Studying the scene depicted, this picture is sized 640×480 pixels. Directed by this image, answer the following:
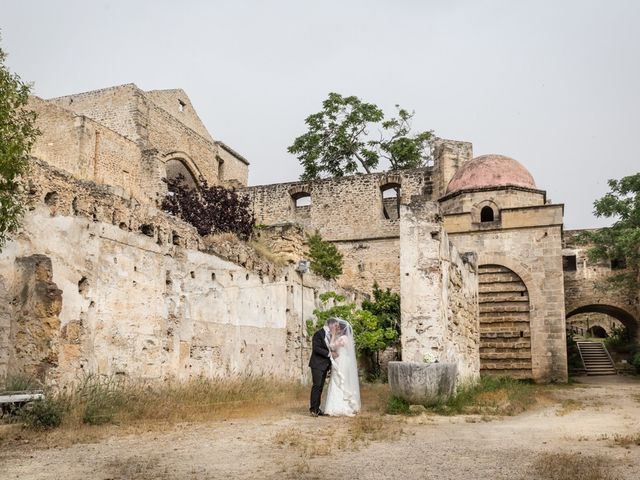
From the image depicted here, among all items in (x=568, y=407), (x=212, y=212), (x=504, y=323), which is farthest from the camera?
(x=212, y=212)

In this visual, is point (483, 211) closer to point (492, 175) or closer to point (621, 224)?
point (492, 175)

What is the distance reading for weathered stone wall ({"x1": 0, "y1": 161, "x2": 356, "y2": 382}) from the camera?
772cm

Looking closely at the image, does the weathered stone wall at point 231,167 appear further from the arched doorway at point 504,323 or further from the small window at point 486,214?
the arched doorway at point 504,323

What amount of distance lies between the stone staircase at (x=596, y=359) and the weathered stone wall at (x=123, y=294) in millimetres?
17687

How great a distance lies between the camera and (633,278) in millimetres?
23609

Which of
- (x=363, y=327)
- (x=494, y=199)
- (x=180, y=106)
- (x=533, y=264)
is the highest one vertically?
(x=180, y=106)

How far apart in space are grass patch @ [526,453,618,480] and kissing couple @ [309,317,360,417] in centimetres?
381

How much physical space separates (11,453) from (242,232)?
46.5 feet

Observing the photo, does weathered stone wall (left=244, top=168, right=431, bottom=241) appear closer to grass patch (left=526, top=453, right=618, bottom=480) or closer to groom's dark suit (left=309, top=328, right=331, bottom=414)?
groom's dark suit (left=309, top=328, right=331, bottom=414)

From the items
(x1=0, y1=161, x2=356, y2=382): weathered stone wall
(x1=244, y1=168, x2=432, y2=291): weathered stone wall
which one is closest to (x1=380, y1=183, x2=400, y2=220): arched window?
(x1=244, y1=168, x2=432, y2=291): weathered stone wall

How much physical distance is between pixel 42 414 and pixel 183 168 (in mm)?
23815

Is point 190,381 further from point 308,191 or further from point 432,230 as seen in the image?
point 308,191

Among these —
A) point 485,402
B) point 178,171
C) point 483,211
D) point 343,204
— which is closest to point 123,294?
point 485,402

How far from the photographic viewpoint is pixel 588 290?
91.7ft
